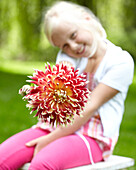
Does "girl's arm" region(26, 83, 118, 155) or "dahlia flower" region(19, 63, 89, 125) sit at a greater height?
"dahlia flower" region(19, 63, 89, 125)

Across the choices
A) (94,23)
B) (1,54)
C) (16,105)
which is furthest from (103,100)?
(1,54)

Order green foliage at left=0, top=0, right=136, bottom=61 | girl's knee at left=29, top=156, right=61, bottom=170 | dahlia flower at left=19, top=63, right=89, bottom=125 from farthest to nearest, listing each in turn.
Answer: green foliage at left=0, top=0, right=136, bottom=61 < girl's knee at left=29, top=156, right=61, bottom=170 < dahlia flower at left=19, top=63, right=89, bottom=125

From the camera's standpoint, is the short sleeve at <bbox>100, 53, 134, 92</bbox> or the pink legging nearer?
the pink legging

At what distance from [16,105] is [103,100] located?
4.47 m

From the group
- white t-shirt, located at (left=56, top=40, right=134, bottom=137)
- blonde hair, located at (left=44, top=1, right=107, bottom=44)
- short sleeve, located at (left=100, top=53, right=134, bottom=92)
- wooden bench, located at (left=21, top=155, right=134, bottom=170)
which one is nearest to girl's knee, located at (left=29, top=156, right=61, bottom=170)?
wooden bench, located at (left=21, top=155, right=134, bottom=170)

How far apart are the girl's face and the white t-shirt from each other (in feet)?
0.48

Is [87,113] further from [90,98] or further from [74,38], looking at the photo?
[74,38]

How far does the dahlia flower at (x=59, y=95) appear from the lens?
4.89 feet

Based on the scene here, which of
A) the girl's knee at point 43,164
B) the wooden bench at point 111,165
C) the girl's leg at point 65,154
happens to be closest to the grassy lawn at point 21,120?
the wooden bench at point 111,165

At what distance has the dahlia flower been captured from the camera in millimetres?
1489

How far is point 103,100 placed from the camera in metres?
2.15

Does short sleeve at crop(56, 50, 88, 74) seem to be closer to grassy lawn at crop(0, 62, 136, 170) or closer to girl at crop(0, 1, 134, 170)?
girl at crop(0, 1, 134, 170)

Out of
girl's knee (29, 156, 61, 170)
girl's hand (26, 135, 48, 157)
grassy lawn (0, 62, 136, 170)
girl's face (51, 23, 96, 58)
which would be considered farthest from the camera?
grassy lawn (0, 62, 136, 170)

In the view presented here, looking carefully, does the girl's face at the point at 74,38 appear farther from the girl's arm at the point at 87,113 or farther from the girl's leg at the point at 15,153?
the girl's leg at the point at 15,153
